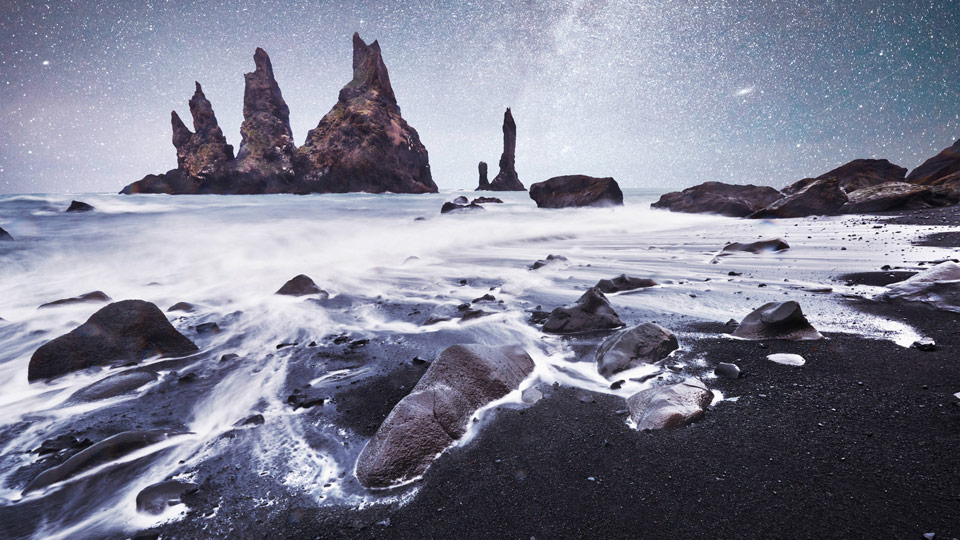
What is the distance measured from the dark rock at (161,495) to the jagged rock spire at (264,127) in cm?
7182

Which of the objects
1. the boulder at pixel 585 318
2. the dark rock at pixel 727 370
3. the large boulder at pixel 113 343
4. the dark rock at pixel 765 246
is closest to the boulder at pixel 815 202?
the dark rock at pixel 765 246

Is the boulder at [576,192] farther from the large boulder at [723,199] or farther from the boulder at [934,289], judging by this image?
the boulder at [934,289]

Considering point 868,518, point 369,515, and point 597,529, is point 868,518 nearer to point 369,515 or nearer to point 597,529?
point 597,529

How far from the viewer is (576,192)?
934 inches

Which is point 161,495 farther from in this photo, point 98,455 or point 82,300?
point 82,300

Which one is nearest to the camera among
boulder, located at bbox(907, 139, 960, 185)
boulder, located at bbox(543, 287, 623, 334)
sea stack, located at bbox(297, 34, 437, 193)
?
boulder, located at bbox(543, 287, 623, 334)

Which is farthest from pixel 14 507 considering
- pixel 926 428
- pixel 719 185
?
pixel 719 185

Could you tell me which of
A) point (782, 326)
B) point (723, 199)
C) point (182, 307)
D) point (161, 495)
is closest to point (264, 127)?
point (723, 199)

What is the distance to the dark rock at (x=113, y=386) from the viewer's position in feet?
8.96

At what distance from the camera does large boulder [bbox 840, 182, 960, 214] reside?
510 inches

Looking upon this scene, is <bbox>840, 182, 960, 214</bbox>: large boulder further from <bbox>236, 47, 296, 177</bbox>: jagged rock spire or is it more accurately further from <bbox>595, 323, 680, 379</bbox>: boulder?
<bbox>236, 47, 296, 177</bbox>: jagged rock spire

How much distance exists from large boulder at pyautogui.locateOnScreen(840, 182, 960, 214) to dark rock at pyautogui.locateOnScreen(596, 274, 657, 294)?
14.9 meters

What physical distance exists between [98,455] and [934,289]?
Result: 20.6 ft

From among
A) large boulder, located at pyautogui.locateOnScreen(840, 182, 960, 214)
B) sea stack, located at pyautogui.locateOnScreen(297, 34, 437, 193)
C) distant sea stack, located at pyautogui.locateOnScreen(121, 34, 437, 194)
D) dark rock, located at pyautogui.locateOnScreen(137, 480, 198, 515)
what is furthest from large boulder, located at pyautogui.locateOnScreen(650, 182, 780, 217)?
distant sea stack, located at pyautogui.locateOnScreen(121, 34, 437, 194)
